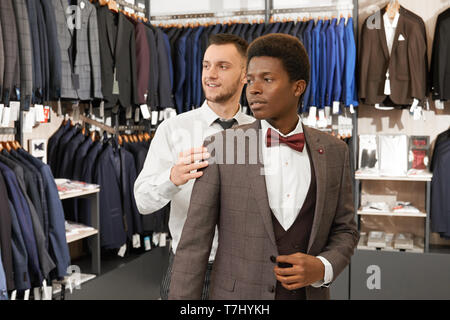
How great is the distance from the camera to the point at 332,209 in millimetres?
1196

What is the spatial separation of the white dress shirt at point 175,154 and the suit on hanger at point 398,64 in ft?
9.05

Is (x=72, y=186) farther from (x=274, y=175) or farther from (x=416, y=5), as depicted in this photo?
(x=416, y=5)

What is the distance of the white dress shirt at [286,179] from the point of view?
3.82 ft

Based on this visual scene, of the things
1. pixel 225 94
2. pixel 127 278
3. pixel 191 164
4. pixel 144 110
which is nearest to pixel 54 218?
pixel 127 278

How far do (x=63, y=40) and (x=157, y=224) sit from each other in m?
1.82

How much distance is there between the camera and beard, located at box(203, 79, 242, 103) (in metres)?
1.68

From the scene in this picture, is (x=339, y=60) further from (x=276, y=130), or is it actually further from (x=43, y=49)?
(x=276, y=130)

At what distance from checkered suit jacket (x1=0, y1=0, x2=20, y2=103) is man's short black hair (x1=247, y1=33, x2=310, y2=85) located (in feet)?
6.68

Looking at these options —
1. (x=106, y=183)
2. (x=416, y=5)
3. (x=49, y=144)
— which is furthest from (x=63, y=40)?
(x=416, y=5)

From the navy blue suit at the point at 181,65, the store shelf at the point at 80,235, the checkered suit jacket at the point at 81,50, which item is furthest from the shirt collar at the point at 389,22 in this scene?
the store shelf at the point at 80,235

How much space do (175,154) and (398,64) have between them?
3.09m

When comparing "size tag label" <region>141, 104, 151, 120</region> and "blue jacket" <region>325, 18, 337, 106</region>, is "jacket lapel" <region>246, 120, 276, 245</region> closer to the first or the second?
"size tag label" <region>141, 104, 151, 120</region>

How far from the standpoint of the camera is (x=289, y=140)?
3.90ft
